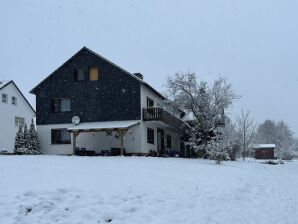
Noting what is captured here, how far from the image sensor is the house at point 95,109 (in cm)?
3534

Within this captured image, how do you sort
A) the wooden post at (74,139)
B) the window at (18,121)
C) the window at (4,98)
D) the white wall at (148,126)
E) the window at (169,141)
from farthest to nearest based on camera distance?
the window at (18,121) → the window at (4,98) → the window at (169,141) → the white wall at (148,126) → the wooden post at (74,139)

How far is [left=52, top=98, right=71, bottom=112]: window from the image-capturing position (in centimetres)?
3797

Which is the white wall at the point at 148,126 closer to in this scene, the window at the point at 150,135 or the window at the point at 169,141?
the window at the point at 150,135

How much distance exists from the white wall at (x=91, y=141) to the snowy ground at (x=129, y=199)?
1739cm

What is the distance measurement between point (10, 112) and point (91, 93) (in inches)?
→ 580

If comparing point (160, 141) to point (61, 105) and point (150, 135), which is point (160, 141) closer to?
point (150, 135)

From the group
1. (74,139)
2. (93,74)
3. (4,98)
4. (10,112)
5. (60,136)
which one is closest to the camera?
(74,139)

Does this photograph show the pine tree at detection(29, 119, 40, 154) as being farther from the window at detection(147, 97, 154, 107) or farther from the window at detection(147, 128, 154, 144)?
the window at detection(147, 97, 154, 107)

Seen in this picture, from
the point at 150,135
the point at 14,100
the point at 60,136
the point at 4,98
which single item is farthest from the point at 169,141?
the point at 4,98

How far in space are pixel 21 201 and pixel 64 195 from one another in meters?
1.31

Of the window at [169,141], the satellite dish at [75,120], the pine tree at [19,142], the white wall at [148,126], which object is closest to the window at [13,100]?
the pine tree at [19,142]

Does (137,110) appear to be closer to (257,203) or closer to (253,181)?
(253,181)

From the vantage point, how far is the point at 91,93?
3700 cm

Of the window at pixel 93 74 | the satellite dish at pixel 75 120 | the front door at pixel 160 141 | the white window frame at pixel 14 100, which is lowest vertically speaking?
the front door at pixel 160 141
